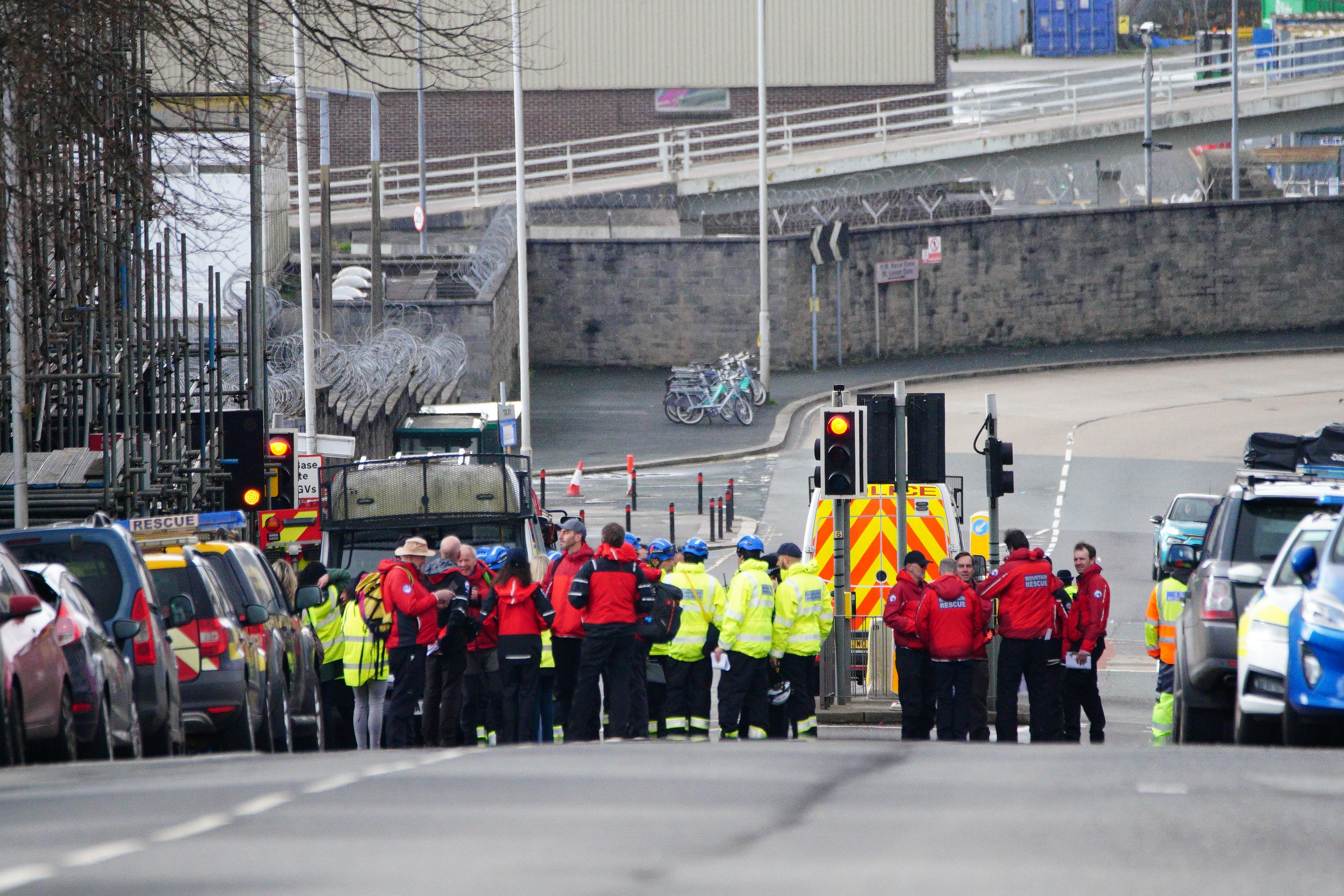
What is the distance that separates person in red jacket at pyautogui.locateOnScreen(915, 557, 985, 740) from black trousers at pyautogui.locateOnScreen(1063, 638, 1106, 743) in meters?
1.03

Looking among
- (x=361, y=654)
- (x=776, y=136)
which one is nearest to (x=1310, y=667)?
(x=361, y=654)

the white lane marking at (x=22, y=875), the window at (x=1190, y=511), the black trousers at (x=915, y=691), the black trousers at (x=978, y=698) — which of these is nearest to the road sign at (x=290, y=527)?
the black trousers at (x=915, y=691)

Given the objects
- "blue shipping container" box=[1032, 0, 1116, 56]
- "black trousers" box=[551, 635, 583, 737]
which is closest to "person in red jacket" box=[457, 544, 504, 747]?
"black trousers" box=[551, 635, 583, 737]

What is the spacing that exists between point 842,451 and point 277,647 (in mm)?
5231

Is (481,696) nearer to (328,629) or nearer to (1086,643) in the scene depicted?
(328,629)

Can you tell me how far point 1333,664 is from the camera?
8.42 metres

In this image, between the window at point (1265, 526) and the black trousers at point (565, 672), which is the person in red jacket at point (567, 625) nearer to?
the black trousers at point (565, 672)

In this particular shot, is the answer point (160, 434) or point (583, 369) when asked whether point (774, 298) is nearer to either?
point (583, 369)

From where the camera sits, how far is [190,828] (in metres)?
5.91

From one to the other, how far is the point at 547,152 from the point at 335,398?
109 feet

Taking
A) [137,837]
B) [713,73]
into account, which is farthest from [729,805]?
[713,73]

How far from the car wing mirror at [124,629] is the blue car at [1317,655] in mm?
6056

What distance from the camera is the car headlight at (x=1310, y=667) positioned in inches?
334

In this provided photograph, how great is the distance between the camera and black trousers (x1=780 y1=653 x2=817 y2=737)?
45.9 ft
